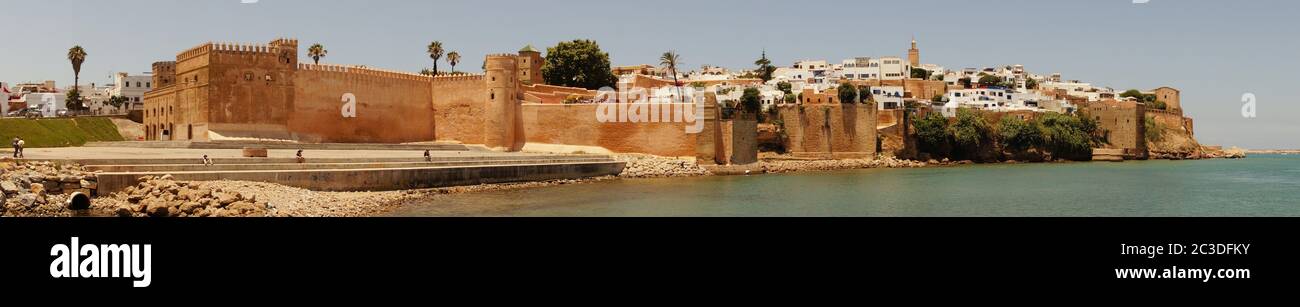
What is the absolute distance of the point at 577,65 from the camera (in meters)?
41.5

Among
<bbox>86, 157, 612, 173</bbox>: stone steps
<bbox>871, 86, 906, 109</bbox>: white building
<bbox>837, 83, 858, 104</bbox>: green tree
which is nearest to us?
<bbox>86, 157, 612, 173</bbox>: stone steps

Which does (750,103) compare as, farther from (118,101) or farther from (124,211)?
(118,101)

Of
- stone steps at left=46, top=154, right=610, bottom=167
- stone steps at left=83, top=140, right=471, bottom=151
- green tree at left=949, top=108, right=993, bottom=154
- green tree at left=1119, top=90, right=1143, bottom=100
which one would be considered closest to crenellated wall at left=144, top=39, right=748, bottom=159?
stone steps at left=83, top=140, right=471, bottom=151

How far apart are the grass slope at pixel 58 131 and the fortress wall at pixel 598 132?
14.0 metres

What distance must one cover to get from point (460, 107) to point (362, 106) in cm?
347

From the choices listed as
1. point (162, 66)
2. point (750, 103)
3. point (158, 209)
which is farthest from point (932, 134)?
point (158, 209)

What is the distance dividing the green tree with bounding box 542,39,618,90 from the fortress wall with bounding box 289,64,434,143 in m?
10.5

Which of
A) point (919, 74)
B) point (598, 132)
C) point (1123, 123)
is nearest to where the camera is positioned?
point (598, 132)

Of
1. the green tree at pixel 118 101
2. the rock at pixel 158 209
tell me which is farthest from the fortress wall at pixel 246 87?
the green tree at pixel 118 101

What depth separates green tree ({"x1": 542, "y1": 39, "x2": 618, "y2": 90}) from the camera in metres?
41.5

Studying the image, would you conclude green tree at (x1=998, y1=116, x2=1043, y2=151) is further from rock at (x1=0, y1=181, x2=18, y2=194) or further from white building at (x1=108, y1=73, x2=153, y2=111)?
white building at (x1=108, y1=73, x2=153, y2=111)

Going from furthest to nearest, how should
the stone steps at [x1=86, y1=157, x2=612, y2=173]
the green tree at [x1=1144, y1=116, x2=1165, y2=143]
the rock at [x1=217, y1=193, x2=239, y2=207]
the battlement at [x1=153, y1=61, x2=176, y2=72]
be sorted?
1. the green tree at [x1=1144, y1=116, x2=1165, y2=143]
2. the battlement at [x1=153, y1=61, x2=176, y2=72]
3. the stone steps at [x1=86, y1=157, x2=612, y2=173]
4. the rock at [x1=217, y1=193, x2=239, y2=207]

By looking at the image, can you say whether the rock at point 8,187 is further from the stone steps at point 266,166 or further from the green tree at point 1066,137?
the green tree at point 1066,137
